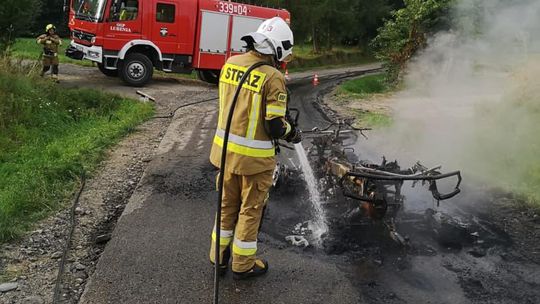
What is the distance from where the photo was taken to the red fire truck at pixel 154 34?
560 inches

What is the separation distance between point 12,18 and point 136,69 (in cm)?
370

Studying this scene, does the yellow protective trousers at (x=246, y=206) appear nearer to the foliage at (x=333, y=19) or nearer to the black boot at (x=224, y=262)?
the black boot at (x=224, y=262)

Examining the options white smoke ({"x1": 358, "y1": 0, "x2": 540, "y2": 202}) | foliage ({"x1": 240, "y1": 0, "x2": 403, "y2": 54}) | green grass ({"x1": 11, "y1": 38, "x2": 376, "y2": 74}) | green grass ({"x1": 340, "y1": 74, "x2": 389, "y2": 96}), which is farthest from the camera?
foliage ({"x1": 240, "y1": 0, "x2": 403, "y2": 54})

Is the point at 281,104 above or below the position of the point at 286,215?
above

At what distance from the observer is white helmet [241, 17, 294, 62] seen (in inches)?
142

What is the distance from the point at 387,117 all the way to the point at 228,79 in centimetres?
821

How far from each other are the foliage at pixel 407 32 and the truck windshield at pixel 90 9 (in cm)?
959

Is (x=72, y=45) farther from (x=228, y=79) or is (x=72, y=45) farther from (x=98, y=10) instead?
(x=228, y=79)

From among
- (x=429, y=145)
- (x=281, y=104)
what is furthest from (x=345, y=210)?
(x=429, y=145)

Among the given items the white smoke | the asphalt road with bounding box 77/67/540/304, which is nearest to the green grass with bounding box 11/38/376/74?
the white smoke

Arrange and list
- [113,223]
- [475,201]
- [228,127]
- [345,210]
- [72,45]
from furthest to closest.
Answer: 1. [72,45]
2. [475,201]
3. [345,210]
4. [113,223]
5. [228,127]

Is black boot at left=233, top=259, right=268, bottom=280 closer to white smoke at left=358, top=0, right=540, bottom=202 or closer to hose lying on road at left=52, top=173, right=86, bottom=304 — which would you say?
hose lying on road at left=52, top=173, right=86, bottom=304

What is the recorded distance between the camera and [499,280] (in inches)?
157

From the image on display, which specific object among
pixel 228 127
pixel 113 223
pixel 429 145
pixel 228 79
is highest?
pixel 228 79
